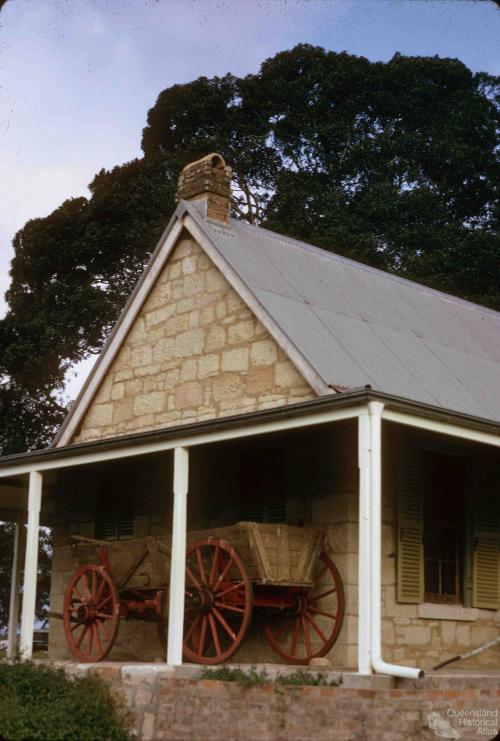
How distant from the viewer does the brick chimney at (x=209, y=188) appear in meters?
15.8

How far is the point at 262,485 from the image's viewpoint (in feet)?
45.9

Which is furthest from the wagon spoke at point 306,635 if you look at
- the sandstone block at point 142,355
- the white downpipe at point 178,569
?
the sandstone block at point 142,355

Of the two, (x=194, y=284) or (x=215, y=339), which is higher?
(x=194, y=284)

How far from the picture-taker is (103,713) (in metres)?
11.1

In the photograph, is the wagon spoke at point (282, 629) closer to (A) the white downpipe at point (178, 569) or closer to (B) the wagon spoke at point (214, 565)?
(B) the wagon spoke at point (214, 565)

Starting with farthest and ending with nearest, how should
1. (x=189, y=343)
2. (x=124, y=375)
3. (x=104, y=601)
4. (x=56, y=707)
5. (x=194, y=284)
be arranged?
1. (x=124, y=375)
2. (x=194, y=284)
3. (x=189, y=343)
4. (x=104, y=601)
5. (x=56, y=707)

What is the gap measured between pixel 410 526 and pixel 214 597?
8.17 ft

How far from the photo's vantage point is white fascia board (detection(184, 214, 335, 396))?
12.8 metres

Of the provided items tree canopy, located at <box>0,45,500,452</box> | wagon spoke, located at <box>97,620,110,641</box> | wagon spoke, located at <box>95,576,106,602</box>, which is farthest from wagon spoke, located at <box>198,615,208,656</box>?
tree canopy, located at <box>0,45,500,452</box>

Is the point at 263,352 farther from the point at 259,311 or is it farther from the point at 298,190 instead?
the point at 298,190

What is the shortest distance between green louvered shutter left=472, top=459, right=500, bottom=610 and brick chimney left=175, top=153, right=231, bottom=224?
504 centimetres

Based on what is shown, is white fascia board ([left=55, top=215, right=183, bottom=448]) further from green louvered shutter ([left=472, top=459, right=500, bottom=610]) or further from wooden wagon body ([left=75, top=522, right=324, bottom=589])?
green louvered shutter ([left=472, top=459, right=500, bottom=610])

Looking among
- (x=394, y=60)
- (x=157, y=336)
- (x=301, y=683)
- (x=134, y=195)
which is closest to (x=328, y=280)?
(x=157, y=336)

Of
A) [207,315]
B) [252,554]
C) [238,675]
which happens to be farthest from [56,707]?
[207,315]
